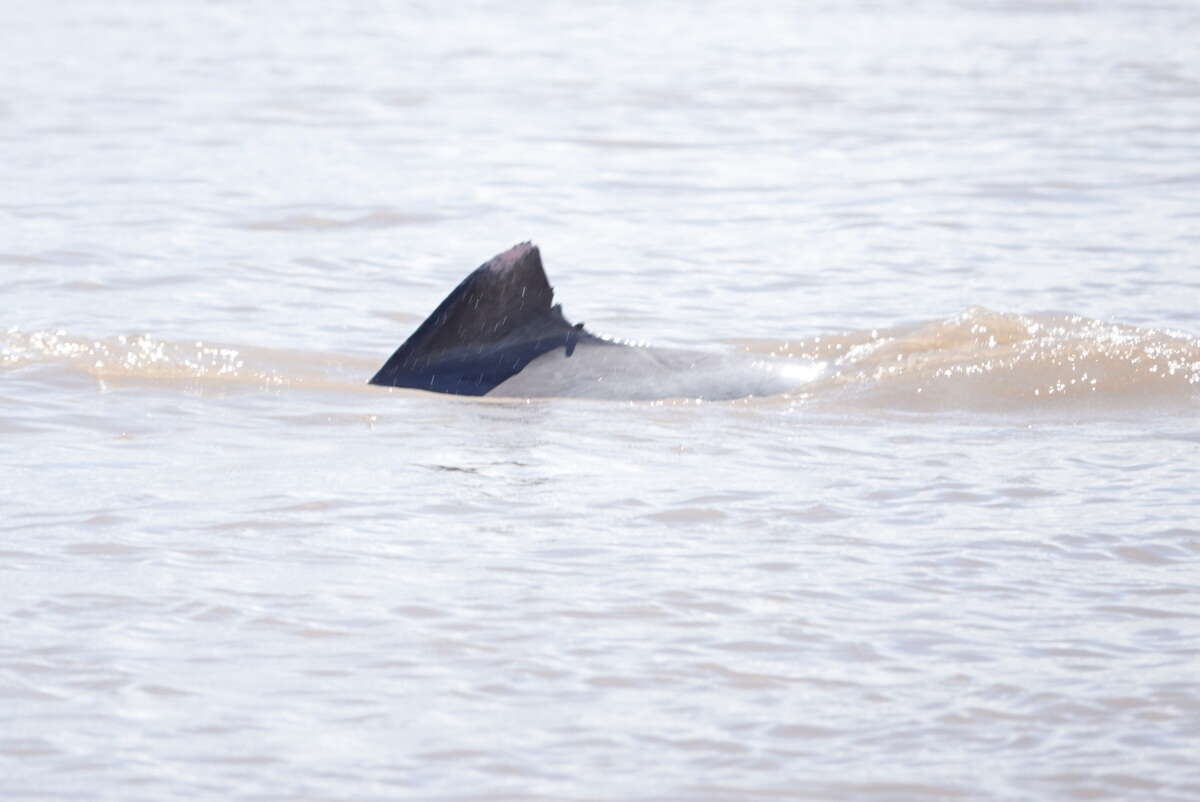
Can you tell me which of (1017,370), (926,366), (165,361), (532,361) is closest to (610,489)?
(532,361)

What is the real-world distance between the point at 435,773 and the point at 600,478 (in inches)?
95.2

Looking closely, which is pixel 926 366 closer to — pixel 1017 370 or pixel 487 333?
pixel 1017 370

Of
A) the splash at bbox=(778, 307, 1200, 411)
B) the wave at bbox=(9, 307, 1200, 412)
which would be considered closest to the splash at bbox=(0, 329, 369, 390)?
the wave at bbox=(9, 307, 1200, 412)

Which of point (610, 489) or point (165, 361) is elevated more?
point (165, 361)

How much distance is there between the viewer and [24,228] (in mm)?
12203

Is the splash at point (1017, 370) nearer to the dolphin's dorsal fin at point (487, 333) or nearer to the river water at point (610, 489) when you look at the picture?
the river water at point (610, 489)

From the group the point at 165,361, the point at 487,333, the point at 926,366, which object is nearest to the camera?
the point at 487,333

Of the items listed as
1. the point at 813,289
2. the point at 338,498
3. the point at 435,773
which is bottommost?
the point at 435,773

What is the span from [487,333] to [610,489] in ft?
5.07

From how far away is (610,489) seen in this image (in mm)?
6238

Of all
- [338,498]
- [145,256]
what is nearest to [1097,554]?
[338,498]

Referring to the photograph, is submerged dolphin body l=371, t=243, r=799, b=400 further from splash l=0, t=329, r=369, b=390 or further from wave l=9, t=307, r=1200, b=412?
splash l=0, t=329, r=369, b=390

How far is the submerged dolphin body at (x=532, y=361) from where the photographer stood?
24.5ft

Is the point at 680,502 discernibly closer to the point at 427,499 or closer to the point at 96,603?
the point at 427,499
